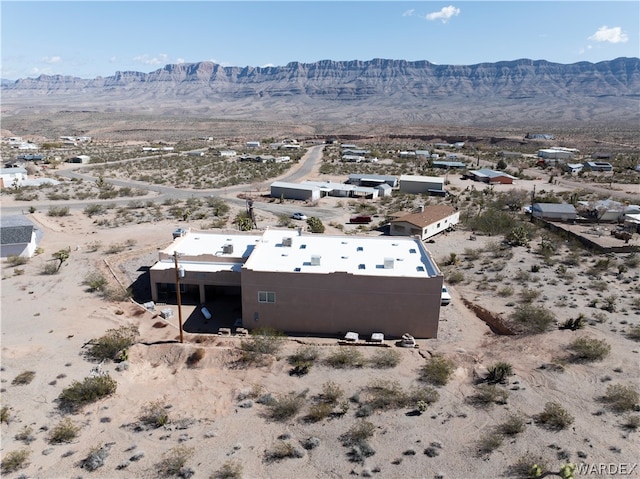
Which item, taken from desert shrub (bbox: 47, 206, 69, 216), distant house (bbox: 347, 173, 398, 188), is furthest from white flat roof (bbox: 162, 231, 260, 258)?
distant house (bbox: 347, 173, 398, 188)

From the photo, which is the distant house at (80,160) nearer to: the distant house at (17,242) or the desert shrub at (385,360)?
the distant house at (17,242)

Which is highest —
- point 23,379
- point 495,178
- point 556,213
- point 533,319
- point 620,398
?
point 495,178

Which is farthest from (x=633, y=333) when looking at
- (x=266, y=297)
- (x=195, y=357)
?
(x=195, y=357)

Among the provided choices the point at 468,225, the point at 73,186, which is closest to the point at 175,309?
the point at 468,225

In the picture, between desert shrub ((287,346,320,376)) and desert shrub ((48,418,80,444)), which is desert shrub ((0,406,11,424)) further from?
desert shrub ((287,346,320,376))

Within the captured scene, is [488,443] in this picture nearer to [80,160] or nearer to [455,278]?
[455,278]

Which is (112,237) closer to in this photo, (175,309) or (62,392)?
(175,309)

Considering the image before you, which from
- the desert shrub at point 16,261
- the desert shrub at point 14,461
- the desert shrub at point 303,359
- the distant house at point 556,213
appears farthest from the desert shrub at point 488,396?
the distant house at point 556,213
